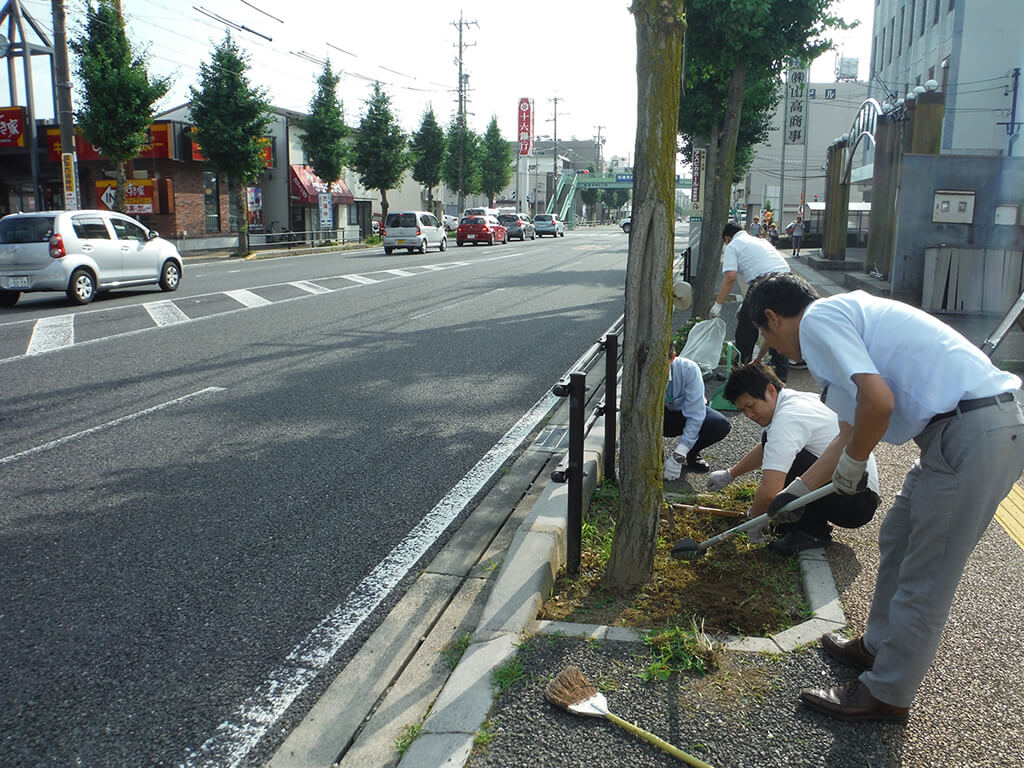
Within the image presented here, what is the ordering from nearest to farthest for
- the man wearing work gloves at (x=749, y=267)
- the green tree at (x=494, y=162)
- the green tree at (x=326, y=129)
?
the man wearing work gloves at (x=749, y=267) → the green tree at (x=326, y=129) → the green tree at (x=494, y=162)

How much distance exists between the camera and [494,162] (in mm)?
69938

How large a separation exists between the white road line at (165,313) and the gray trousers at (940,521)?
35.7ft

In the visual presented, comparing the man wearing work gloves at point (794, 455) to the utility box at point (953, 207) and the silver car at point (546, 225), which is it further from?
the silver car at point (546, 225)

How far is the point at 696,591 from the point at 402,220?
29.2m

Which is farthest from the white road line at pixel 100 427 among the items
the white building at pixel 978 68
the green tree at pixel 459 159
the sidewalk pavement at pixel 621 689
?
the green tree at pixel 459 159

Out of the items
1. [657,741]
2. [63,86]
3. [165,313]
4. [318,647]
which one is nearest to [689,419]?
[318,647]

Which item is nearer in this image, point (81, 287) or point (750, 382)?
point (750, 382)

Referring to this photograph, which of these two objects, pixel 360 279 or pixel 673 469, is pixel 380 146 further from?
pixel 673 469

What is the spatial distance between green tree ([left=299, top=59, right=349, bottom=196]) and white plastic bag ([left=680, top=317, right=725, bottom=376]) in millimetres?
32189

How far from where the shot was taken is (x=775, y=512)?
3275 mm

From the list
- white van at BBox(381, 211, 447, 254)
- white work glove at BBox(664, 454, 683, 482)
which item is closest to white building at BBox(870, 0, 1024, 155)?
white van at BBox(381, 211, 447, 254)

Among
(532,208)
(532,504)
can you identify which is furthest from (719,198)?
(532,208)

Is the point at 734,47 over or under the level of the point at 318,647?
over

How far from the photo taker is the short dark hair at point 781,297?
2938 mm
